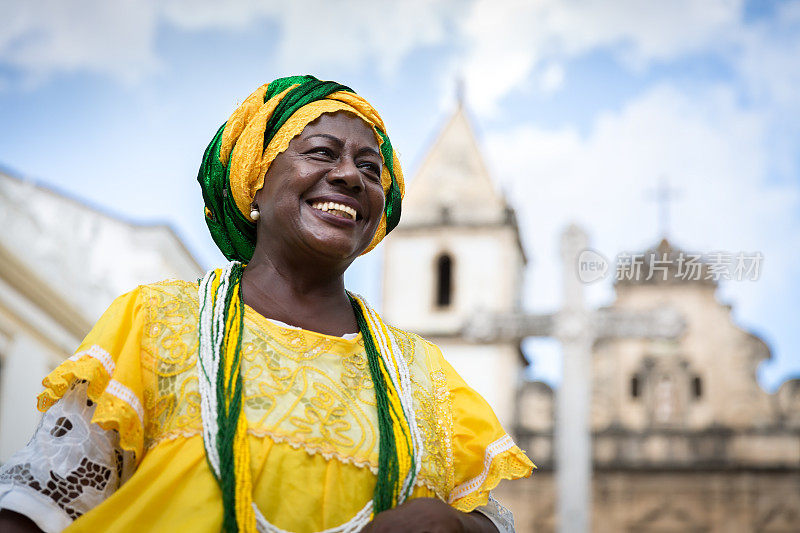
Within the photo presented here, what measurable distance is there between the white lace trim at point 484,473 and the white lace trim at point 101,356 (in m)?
0.68

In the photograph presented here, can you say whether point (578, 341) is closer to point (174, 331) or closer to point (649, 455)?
point (649, 455)

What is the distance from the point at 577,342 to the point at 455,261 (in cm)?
516

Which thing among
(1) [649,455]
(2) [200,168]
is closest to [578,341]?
(1) [649,455]

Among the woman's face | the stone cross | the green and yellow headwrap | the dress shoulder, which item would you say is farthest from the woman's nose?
the stone cross

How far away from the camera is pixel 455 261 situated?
20.1 meters

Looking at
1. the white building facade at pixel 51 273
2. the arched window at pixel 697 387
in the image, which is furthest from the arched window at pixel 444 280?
the white building facade at pixel 51 273

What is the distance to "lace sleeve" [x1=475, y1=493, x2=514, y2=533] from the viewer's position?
73.6 inches

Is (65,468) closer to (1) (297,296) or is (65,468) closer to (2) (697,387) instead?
(1) (297,296)

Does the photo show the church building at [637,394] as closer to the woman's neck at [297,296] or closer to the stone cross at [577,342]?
the stone cross at [577,342]

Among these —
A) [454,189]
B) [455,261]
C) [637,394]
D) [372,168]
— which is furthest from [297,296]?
[454,189]

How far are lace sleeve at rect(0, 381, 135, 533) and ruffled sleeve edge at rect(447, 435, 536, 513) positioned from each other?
61 cm

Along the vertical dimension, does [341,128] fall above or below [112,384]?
above

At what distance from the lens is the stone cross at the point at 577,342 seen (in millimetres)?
15000

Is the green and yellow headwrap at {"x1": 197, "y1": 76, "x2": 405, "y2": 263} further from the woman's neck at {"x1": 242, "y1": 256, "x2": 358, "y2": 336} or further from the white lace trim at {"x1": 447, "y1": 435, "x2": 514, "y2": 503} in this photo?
the white lace trim at {"x1": 447, "y1": 435, "x2": 514, "y2": 503}
